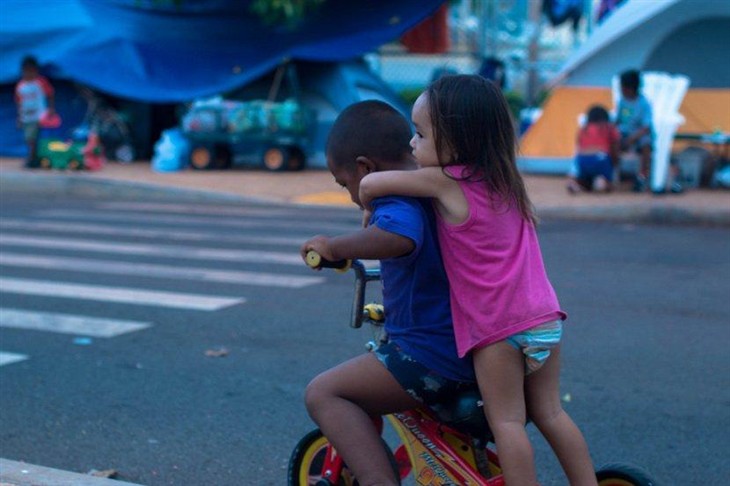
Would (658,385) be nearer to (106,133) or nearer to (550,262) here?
(550,262)

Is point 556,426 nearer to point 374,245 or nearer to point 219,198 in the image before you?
point 374,245

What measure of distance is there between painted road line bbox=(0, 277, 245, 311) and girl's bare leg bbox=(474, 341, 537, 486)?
489 cm

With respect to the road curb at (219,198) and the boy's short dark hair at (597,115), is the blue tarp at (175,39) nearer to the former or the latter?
the road curb at (219,198)

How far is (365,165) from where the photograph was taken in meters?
3.40

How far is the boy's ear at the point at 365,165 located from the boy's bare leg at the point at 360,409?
56 centimetres

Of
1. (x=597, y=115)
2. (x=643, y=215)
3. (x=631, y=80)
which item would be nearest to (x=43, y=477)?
(x=643, y=215)

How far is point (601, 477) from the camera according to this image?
11.8ft

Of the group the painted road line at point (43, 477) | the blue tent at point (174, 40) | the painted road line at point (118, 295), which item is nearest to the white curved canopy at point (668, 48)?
the blue tent at point (174, 40)

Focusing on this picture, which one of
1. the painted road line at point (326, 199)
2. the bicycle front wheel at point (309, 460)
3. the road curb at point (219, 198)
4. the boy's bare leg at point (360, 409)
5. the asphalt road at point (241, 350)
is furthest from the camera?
the painted road line at point (326, 199)

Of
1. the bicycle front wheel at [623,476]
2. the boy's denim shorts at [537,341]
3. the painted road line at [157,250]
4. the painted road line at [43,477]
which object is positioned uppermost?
the boy's denim shorts at [537,341]

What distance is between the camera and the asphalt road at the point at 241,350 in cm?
507

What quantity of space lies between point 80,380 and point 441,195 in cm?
355

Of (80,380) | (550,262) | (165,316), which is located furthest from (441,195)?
(550,262)

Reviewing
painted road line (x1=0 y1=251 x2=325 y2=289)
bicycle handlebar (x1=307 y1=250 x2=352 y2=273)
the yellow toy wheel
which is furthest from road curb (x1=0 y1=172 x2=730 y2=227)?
bicycle handlebar (x1=307 y1=250 x2=352 y2=273)
